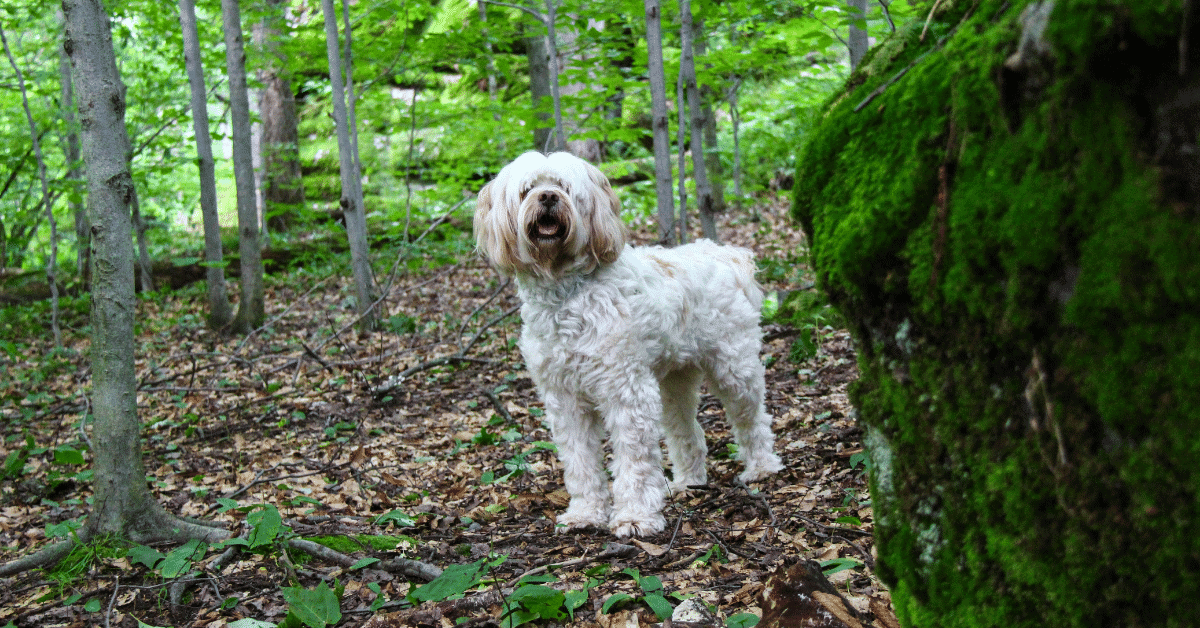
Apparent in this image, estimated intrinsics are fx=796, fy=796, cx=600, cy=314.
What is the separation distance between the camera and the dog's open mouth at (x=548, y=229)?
429cm

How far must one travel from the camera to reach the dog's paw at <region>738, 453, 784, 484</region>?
16.1 feet

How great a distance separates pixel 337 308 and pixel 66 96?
24.1 ft

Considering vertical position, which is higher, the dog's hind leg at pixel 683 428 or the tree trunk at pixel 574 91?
the tree trunk at pixel 574 91

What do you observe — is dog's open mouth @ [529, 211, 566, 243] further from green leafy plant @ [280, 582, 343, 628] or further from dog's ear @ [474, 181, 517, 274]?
green leafy plant @ [280, 582, 343, 628]

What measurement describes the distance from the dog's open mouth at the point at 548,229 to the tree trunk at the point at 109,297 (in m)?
2.01

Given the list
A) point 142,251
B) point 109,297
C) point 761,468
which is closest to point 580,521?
point 761,468

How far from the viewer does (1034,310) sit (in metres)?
1.38

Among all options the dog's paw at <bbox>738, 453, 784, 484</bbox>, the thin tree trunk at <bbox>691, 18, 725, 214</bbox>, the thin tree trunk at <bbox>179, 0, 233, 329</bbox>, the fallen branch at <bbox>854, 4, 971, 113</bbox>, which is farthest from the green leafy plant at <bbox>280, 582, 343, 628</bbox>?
the thin tree trunk at <bbox>691, 18, 725, 214</bbox>

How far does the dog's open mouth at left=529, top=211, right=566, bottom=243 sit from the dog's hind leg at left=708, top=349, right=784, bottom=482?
1422 millimetres

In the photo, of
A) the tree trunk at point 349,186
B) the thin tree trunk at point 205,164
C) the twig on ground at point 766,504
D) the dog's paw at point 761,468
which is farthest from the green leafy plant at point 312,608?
the thin tree trunk at point 205,164

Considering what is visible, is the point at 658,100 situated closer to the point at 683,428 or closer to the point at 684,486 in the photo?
the point at 683,428

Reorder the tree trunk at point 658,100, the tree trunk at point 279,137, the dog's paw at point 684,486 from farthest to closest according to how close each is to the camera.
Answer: the tree trunk at point 279,137 → the tree trunk at point 658,100 → the dog's paw at point 684,486

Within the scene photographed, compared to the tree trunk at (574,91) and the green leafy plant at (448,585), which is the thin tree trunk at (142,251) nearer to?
the tree trunk at (574,91)

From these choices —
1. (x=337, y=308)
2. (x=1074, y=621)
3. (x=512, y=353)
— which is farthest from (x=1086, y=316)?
(x=337, y=308)
